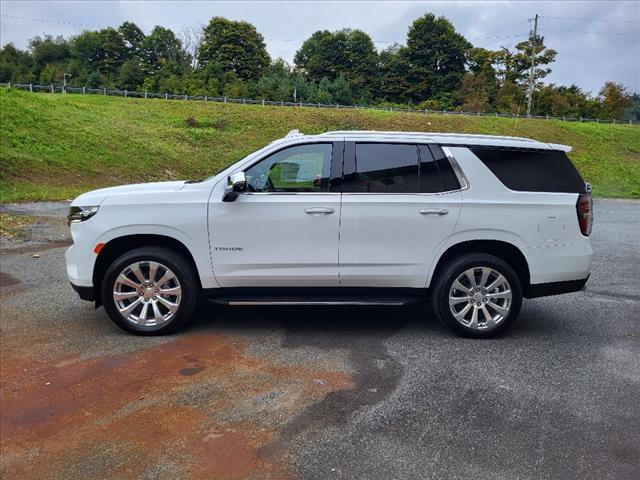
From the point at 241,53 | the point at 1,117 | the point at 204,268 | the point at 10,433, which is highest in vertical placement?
the point at 241,53

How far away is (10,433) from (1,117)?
73.0ft

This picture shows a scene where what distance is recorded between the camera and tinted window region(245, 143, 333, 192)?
15.8 feet

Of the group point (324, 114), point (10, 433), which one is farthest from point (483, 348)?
point (324, 114)

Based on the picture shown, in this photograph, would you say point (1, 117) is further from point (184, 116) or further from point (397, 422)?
point (397, 422)

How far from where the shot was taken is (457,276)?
4.80m

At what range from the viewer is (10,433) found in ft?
10.6

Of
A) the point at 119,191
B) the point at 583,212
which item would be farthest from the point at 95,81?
the point at 583,212

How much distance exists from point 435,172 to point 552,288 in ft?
4.99

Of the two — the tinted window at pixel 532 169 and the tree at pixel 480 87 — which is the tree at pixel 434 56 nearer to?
the tree at pixel 480 87

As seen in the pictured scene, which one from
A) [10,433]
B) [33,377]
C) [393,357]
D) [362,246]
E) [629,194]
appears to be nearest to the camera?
[10,433]

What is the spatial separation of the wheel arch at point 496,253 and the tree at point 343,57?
239 ft

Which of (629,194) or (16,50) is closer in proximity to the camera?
(629,194)

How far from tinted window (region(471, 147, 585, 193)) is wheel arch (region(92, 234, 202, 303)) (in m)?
2.79

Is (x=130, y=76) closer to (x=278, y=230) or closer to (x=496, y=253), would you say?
(x=278, y=230)
